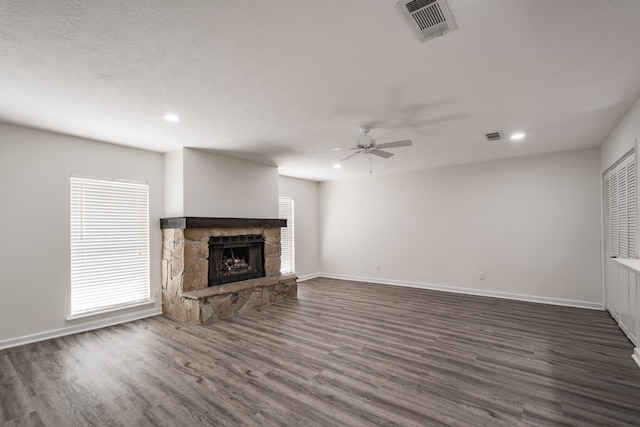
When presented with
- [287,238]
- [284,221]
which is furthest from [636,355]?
[287,238]

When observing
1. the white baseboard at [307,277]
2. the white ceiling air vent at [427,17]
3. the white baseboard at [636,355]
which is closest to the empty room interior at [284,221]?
the white ceiling air vent at [427,17]

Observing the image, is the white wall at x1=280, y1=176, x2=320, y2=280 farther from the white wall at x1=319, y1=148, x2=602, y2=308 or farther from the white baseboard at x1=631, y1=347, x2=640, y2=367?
the white baseboard at x1=631, y1=347, x2=640, y2=367

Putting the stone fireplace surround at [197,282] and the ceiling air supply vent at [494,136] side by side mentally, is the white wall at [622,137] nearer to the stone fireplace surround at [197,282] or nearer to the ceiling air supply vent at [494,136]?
the ceiling air supply vent at [494,136]

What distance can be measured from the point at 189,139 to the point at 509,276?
6008mm

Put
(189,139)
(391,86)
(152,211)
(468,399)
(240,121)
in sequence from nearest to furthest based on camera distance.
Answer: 1. (468,399)
2. (391,86)
3. (240,121)
4. (189,139)
5. (152,211)

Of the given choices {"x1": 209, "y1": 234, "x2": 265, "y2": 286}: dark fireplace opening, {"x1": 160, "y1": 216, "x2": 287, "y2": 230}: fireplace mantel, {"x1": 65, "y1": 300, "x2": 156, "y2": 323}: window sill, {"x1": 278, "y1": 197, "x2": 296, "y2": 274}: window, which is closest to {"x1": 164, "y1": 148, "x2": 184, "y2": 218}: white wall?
{"x1": 160, "y1": 216, "x2": 287, "y2": 230}: fireplace mantel

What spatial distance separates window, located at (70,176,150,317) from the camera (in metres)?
4.24

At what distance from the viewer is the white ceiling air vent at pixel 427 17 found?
176 cm

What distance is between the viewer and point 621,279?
3891 mm

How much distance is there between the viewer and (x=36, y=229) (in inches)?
153

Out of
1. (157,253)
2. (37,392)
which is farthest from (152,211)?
(37,392)

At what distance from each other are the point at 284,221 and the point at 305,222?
69.4 inches

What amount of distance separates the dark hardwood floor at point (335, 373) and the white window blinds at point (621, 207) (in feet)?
3.55

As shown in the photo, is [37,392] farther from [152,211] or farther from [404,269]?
[404,269]
